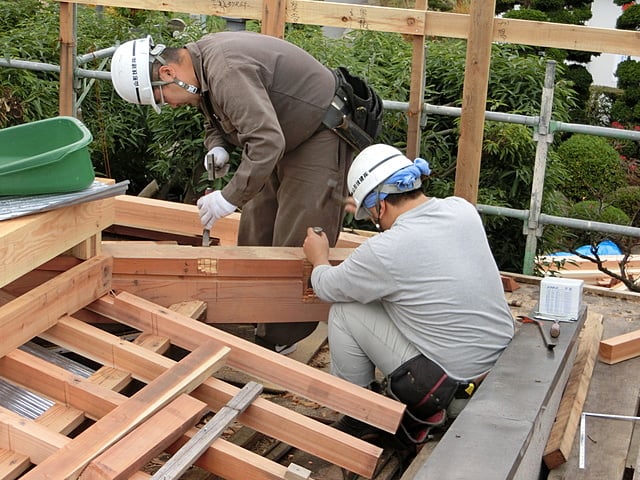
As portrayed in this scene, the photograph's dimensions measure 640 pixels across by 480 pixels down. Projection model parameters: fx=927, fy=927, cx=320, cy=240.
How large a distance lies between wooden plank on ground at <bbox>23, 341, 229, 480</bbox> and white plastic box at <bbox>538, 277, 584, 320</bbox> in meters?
1.45

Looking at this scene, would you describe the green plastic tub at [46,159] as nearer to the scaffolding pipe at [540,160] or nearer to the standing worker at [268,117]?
the standing worker at [268,117]

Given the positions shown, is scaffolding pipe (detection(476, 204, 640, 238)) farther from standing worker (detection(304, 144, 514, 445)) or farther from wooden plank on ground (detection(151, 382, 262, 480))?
wooden plank on ground (detection(151, 382, 262, 480))

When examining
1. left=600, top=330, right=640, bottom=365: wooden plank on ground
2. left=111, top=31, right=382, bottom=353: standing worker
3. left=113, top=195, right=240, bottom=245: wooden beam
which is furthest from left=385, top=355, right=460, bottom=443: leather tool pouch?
left=113, top=195, right=240, bottom=245: wooden beam

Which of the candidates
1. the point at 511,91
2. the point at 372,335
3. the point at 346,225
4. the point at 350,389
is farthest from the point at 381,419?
the point at 511,91

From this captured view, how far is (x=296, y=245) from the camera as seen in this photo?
14.5 ft

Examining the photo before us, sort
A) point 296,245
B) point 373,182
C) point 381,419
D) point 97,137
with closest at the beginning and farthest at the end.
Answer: point 381,419, point 373,182, point 296,245, point 97,137

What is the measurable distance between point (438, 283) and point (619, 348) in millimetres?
1282

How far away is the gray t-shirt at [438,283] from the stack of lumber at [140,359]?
338 mm

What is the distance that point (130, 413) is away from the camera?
290cm

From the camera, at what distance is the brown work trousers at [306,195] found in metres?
4.30

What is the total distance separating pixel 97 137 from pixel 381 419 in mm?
4355

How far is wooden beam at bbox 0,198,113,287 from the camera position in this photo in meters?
3.09

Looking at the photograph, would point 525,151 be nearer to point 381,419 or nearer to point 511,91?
point 511,91

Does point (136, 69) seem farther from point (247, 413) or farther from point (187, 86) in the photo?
point (247, 413)
